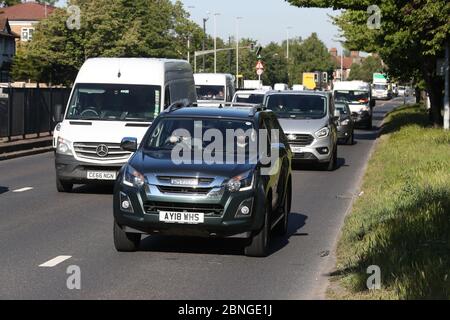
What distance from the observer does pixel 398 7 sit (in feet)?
95.2

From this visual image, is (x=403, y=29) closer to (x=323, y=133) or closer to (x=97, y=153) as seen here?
(x=323, y=133)

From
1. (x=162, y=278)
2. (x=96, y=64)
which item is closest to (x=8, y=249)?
(x=162, y=278)

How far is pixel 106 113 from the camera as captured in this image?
16219 mm

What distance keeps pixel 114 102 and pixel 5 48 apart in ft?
266

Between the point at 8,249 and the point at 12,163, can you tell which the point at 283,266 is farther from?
the point at 12,163

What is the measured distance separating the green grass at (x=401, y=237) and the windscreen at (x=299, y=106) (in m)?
5.68

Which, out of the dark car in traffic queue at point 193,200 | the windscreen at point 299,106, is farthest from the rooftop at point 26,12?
the dark car in traffic queue at point 193,200

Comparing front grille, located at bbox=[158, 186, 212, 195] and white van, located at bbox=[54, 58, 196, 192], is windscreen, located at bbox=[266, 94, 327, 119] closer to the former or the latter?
white van, located at bbox=[54, 58, 196, 192]

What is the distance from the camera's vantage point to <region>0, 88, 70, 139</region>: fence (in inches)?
1093

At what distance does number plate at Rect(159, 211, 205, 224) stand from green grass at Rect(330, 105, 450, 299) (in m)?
1.56

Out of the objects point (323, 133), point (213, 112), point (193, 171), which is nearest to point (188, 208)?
point (193, 171)

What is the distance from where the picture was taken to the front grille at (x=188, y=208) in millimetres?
9398
